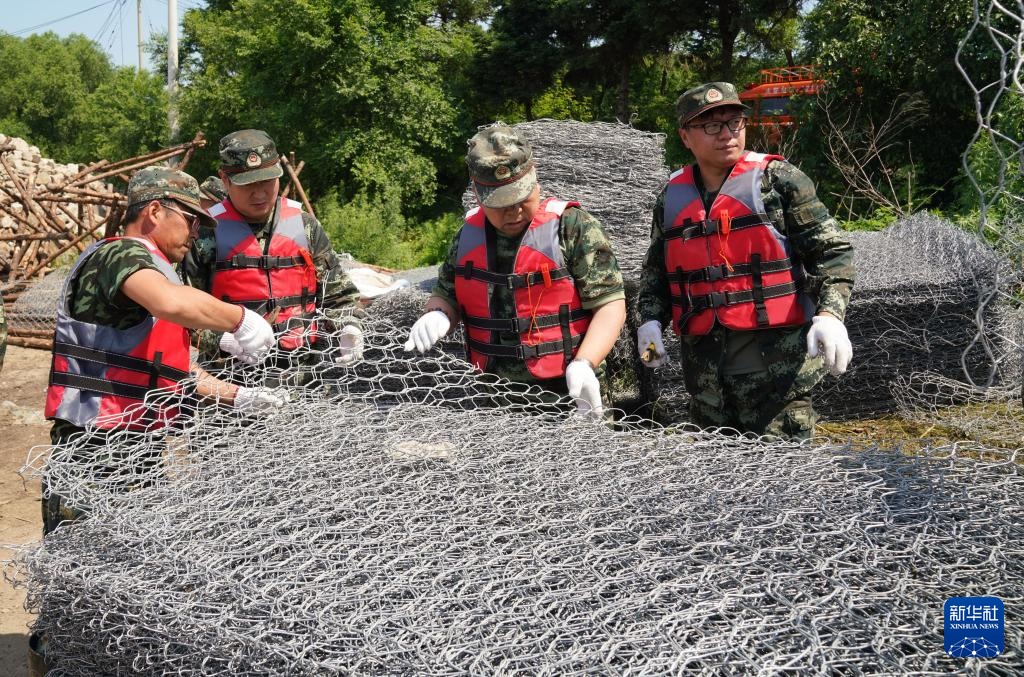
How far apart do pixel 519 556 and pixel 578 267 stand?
1.57 m

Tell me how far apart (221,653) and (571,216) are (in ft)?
6.67

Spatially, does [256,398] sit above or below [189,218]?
below

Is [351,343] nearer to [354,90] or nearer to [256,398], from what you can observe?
[256,398]

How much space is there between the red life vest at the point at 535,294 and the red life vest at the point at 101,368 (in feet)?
3.42

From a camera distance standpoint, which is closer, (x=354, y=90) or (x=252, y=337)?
(x=252, y=337)

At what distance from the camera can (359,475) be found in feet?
6.61

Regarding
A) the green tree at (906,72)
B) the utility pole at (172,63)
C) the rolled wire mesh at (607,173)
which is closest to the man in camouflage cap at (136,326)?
the rolled wire mesh at (607,173)

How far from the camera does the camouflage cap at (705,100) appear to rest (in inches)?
122

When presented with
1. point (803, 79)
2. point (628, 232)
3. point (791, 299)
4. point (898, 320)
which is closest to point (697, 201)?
point (791, 299)

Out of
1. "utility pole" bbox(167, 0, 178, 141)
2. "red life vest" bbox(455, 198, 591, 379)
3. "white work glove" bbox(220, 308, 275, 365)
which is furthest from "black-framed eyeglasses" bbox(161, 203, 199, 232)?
"utility pole" bbox(167, 0, 178, 141)

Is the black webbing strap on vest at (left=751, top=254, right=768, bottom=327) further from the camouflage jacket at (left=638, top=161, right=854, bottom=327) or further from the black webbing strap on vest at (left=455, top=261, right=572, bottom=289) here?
the black webbing strap on vest at (left=455, top=261, right=572, bottom=289)

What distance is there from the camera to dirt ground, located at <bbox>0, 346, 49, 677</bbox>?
3844mm

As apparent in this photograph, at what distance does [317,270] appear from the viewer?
12.5 feet

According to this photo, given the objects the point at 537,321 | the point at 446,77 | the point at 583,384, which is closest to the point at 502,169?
the point at 537,321
